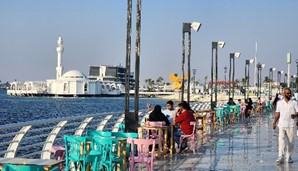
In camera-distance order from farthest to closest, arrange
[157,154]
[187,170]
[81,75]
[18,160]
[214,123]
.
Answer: [81,75] < [214,123] < [157,154] < [187,170] < [18,160]

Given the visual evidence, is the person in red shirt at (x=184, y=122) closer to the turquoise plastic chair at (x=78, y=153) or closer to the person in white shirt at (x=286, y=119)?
the person in white shirt at (x=286, y=119)

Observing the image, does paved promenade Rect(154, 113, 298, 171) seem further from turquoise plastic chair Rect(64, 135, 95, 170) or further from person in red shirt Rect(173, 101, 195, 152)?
turquoise plastic chair Rect(64, 135, 95, 170)

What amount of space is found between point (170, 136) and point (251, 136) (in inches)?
211

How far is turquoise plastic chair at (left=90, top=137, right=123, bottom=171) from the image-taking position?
283 inches

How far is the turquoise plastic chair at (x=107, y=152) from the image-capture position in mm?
7176

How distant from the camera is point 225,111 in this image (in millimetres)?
22484

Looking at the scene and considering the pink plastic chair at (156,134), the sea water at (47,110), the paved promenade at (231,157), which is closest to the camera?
the paved promenade at (231,157)

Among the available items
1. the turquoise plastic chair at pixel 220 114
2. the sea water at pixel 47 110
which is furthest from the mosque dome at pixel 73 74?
the turquoise plastic chair at pixel 220 114

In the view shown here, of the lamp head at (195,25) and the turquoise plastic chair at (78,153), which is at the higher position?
the lamp head at (195,25)

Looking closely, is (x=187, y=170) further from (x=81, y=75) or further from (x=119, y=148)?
(x=81, y=75)

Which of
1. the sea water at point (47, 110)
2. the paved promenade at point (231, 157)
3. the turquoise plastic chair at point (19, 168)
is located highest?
the turquoise plastic chair at point (19, 168)

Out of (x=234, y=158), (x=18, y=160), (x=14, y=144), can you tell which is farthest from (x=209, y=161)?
(x=18, y=160)

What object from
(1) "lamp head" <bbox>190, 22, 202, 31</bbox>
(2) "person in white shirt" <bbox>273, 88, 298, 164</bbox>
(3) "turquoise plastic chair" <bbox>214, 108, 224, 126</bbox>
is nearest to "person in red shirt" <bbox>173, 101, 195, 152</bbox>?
(2) "person in white shirt" <bbox>273, 88, 298, 164</bbox>

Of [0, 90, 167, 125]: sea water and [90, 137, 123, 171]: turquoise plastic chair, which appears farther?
[0, 90, 167, 125]: sea water
